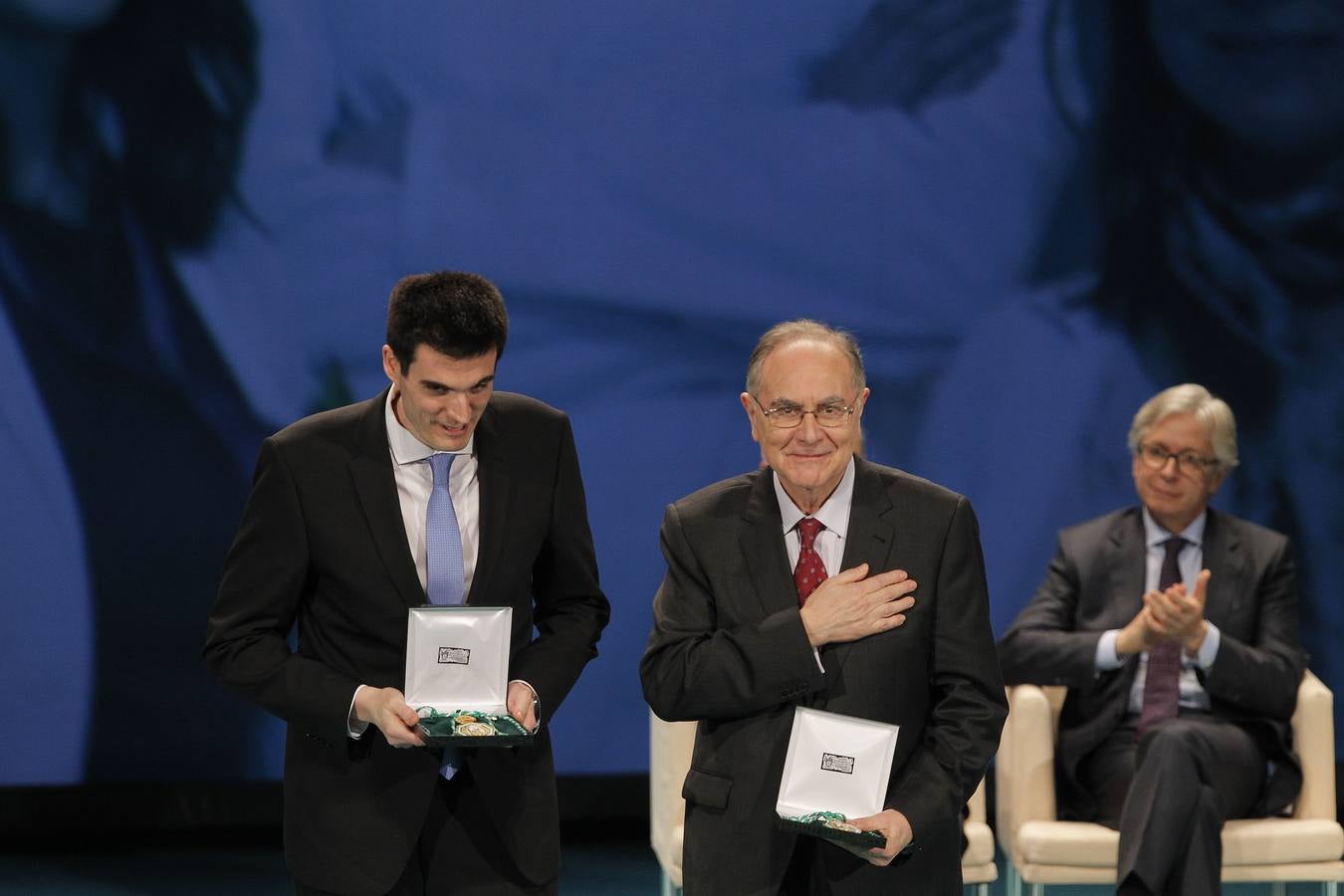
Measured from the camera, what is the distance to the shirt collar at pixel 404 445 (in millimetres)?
2670

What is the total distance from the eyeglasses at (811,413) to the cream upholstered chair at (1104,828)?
200cm

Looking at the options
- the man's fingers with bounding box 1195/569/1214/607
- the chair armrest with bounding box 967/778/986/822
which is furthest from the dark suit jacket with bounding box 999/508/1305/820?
the chair armrest with bounding box 967/778/986/822

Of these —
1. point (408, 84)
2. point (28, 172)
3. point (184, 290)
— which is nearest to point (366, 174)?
point (408, 84)

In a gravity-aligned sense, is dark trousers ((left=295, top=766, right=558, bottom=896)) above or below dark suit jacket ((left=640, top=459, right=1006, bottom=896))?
below

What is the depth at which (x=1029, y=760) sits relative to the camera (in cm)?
442

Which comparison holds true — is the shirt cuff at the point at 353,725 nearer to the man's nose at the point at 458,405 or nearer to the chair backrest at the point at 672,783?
the man's nose at the point at 458,405

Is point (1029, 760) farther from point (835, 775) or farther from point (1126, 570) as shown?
point (835, 775)

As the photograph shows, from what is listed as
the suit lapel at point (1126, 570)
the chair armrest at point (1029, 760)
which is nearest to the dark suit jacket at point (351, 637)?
the chair armrest at point (1029, 760)

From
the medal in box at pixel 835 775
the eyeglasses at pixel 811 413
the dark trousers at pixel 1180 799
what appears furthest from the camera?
the dark trousers at pixel 1180 799

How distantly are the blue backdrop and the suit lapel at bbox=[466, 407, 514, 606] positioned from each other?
10.9 feet

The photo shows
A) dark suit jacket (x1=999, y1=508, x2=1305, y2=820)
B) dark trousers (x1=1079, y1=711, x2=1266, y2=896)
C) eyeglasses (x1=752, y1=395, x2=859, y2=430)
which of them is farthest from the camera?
dark suit jacket (x1=999, y1=508, x2=1305, y2=820)

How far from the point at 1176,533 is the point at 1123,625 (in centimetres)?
32

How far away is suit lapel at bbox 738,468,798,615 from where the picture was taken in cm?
254

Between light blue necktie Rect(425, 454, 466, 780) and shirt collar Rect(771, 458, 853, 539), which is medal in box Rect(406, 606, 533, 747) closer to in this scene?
light blue necktie Rect(425, 454, 466, 780)
